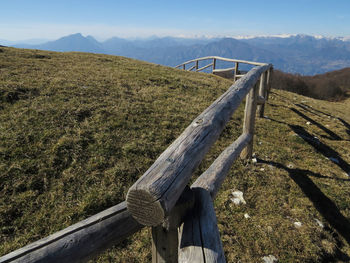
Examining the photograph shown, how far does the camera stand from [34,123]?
18.6ft

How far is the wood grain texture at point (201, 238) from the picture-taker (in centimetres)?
150

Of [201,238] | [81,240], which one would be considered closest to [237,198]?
[201,238]

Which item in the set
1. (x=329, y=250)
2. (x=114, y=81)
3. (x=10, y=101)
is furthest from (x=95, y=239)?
(x=114, y=81)

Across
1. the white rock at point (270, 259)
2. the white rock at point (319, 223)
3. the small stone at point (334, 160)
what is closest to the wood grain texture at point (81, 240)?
the white rock at point (270, 259)

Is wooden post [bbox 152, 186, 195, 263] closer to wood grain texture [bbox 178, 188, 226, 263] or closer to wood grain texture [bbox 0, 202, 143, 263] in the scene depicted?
wood grain texture [bbox 178, 188, 226, 263]

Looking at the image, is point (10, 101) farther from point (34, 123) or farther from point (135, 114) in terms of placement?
point (135, 114)

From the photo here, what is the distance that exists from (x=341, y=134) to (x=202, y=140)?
901 cm

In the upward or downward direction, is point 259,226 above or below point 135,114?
below

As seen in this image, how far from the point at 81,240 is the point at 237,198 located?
3538 millimetres

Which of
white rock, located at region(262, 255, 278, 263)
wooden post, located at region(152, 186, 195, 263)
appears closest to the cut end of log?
wooden post, located at region(152, 186, 195, 263)

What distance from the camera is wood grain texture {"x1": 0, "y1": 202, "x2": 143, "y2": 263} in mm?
1399

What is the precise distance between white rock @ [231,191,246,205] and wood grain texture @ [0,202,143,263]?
300 centimetres

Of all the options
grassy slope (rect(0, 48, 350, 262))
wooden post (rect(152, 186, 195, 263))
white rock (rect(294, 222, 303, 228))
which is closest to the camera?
wooden post (rect(152, 186, 195, 263))

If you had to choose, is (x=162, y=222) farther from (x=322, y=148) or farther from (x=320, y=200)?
(x=322, y=148)
